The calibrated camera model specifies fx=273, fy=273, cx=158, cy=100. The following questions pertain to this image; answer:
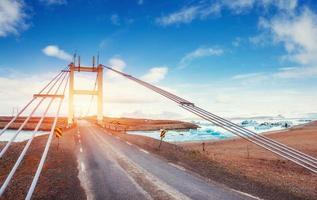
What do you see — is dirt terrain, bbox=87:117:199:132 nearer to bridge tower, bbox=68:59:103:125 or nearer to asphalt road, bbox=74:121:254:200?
bridge tower, bbox=68:59:103:125

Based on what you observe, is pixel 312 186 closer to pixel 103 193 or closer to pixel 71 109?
pixel 103 193

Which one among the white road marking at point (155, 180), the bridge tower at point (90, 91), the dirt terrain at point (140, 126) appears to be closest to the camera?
the white road marking at point (155, 180)

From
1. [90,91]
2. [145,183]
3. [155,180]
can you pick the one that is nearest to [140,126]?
[90,91]

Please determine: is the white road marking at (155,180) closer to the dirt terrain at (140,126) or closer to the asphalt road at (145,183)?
the asphalt road at (145,183)

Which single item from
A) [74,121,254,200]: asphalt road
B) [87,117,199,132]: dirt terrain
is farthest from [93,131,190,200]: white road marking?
[87,117,199,132]: dirt terrain

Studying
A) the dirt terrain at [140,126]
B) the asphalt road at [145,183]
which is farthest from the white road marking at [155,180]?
the dirt terrain at [140,126]

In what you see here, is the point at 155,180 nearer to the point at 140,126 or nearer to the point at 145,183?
the point at 145,183

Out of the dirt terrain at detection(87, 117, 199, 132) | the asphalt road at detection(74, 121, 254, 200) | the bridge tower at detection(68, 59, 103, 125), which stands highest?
the bridge tower at detection(68, 59, 103, 125)

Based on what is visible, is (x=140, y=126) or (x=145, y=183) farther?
(x=140, y=126)

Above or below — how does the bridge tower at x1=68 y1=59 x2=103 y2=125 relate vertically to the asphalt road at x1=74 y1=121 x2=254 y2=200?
above

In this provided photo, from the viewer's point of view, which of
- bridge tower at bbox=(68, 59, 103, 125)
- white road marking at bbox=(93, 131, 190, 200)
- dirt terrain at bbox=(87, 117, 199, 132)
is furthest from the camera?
dirt terrain at bbox=(87, 117, 199, 132)

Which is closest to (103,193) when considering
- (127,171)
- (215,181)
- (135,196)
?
(135,196)

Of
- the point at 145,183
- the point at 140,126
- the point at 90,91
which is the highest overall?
the point at 90,91

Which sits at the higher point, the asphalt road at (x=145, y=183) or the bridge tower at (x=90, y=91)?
the bridge tower at (x=90, y=91)
